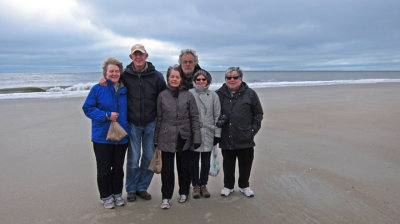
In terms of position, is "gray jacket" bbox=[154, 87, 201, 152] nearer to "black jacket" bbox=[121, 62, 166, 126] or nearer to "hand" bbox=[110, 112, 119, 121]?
"black jacket" bbox=[121, 62, 166, 126]

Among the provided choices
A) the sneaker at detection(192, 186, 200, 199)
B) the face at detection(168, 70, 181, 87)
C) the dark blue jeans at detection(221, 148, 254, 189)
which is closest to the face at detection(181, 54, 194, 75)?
the face at detection(168, 70, 181, 87)

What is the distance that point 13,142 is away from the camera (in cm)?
616

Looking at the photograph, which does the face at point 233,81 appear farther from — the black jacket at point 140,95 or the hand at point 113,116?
the hand at point 113,116

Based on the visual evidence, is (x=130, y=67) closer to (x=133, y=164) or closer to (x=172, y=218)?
(x=133, y=164)

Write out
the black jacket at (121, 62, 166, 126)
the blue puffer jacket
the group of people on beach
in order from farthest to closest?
the black jacket at (121, 62, 166, 126), the group of people on beach, the blue puffer jacket

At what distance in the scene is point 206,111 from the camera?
11.4 feet

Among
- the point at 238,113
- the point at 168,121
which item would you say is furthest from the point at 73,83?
the point at 238,113

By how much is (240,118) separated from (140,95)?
1.31 metres

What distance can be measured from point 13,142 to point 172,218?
195 inches

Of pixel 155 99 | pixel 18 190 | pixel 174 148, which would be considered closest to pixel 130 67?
pixel 155 99

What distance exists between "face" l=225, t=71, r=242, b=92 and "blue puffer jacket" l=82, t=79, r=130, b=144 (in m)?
1.32

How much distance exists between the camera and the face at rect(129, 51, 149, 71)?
3.38 meters

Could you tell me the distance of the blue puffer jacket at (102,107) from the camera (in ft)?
10.3

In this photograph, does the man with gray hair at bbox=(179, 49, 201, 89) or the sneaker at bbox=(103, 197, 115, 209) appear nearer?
the sneaker at bbox=(103, 197, 115, 209)
